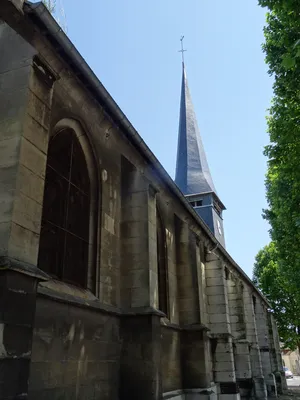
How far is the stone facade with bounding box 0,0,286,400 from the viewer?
4465mm

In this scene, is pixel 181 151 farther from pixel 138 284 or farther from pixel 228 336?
pixel 138 284

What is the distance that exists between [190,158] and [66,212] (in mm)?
24909

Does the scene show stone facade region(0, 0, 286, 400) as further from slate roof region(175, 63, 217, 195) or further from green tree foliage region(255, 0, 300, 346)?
slate roof region(175, 63, 217, 195)

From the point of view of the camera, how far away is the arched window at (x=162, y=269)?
10367 mm

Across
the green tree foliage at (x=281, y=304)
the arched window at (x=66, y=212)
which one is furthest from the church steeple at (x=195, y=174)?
the arched window at (x=66, y=212)

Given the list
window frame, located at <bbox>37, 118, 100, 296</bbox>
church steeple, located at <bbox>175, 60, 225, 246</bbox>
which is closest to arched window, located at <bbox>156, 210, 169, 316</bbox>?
window frame, located at <bbox>37, 118, 100, 296</bbox>

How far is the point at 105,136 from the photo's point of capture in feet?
26.9

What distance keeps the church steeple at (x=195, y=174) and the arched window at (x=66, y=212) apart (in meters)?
21.1

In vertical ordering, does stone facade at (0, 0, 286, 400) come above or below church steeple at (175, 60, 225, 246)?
below

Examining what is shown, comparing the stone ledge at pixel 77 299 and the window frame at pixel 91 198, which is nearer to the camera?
the stone ledge at pixel 77 299

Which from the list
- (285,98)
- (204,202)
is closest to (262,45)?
(285,98)

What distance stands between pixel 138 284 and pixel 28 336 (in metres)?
3.77

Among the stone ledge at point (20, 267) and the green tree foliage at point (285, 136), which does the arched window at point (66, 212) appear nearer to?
the stone ledge at point (20, 267)

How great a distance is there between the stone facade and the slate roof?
59.0 ft
